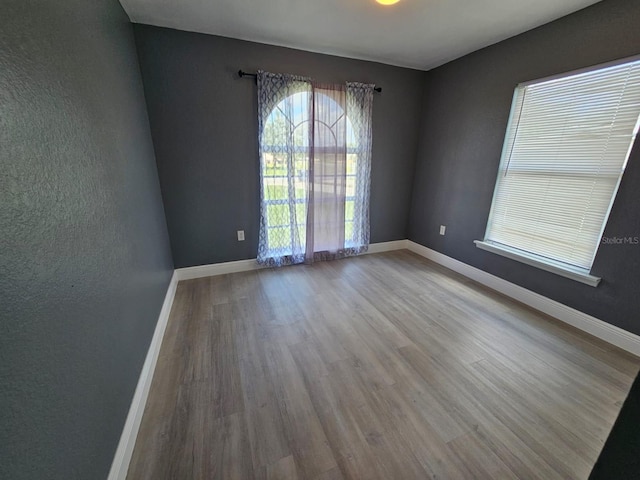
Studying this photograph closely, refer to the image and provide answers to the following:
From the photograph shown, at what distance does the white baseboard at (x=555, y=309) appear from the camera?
1.87 m

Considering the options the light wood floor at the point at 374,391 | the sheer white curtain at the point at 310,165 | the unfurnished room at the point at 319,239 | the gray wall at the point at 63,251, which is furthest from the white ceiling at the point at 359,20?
the light wood floor at the point at 374,391

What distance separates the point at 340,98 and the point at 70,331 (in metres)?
3.03

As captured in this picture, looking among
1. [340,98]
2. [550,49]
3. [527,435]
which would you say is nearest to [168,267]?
[340,98]

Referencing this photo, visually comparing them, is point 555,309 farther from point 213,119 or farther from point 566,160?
point 213,119

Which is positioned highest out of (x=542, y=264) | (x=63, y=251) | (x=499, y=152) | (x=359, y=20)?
(x=359, y=20)

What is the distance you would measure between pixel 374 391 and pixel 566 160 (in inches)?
92.6

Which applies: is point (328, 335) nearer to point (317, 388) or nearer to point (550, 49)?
point (317, 388)

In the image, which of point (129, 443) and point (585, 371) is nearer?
point (129, 443)

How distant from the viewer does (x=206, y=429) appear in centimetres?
130

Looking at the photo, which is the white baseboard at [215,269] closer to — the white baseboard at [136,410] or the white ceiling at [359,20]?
the white baseboard at [136,410]

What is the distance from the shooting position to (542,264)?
89.7 inches

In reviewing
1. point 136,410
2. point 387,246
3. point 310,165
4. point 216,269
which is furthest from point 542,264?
point 216,269

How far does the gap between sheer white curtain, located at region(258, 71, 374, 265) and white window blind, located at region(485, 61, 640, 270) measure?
5.06 ft

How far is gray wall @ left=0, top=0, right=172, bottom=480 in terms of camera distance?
633mm
